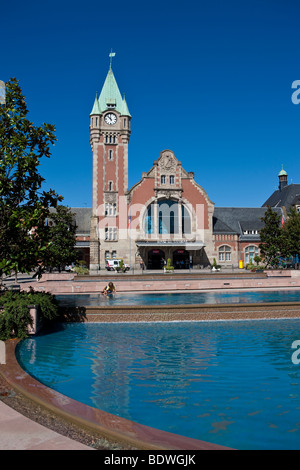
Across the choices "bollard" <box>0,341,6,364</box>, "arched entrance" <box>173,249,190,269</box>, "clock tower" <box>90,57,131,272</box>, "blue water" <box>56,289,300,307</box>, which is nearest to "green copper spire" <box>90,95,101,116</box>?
"clock tower" <box>90,57,131,272</box>

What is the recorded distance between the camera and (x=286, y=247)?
4956 cm

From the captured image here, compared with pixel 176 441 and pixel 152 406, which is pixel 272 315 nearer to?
pixel 152 406

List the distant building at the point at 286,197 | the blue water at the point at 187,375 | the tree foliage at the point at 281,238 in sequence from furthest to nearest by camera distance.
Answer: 1. the distant building at the point at 286,197
2. the tree foliage at the point at 281,238
3. the blue water at the point at 187,375

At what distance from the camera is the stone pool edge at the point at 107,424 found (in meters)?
5.36

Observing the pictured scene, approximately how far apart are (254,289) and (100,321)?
1674 cm

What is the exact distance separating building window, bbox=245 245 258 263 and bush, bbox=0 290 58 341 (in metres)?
53.7

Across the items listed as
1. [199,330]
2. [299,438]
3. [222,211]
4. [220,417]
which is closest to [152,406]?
[220,417]

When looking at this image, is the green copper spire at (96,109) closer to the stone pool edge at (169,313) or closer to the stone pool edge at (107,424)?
the stone pool edge at (169,313)

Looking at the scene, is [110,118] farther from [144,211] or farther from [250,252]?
[250,252]

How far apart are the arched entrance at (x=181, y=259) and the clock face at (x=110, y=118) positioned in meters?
23.1

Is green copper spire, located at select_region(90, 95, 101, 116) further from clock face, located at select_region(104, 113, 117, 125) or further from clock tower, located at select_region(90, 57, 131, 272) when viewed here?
clock face, located at select_region(104, 113, 117, 125)

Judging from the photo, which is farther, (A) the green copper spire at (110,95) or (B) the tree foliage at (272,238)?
(A) the green copper spire at (110,95)

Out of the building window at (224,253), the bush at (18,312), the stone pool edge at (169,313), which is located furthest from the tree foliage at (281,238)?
the bush at (18,312)

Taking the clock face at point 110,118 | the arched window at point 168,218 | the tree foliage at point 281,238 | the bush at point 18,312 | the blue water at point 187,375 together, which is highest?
the clock face at point 110,118
